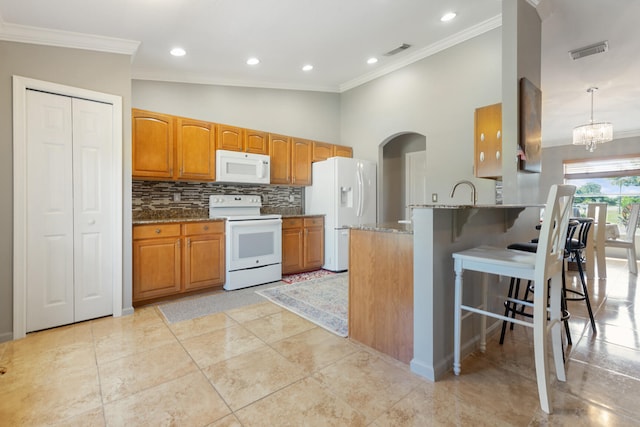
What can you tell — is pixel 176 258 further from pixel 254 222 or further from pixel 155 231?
pixel 254 222

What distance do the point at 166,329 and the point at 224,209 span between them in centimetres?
188

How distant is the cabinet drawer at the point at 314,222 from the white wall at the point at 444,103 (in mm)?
1345

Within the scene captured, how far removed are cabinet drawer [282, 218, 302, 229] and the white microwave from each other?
60 centimetres

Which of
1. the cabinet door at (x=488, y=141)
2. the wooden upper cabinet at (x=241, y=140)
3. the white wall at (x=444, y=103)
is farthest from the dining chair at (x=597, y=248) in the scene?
the wooden upper cabinet at (x=241, y=140)

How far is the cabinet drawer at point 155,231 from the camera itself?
3021 mm

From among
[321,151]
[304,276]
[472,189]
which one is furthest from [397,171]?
[304,276]

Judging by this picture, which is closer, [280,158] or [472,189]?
[472,189]

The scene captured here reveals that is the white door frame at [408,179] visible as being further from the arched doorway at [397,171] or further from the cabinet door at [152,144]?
the cabinet door at [152,144]

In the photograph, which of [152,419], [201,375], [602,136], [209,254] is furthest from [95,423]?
[602,136]

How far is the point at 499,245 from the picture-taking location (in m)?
2.52

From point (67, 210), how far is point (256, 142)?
226 cm

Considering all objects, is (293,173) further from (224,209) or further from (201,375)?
(201,375)

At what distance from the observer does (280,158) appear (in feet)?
14.5

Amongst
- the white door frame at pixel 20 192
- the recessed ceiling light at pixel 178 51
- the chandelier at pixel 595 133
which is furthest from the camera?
the chandelier at pixel 595 133
